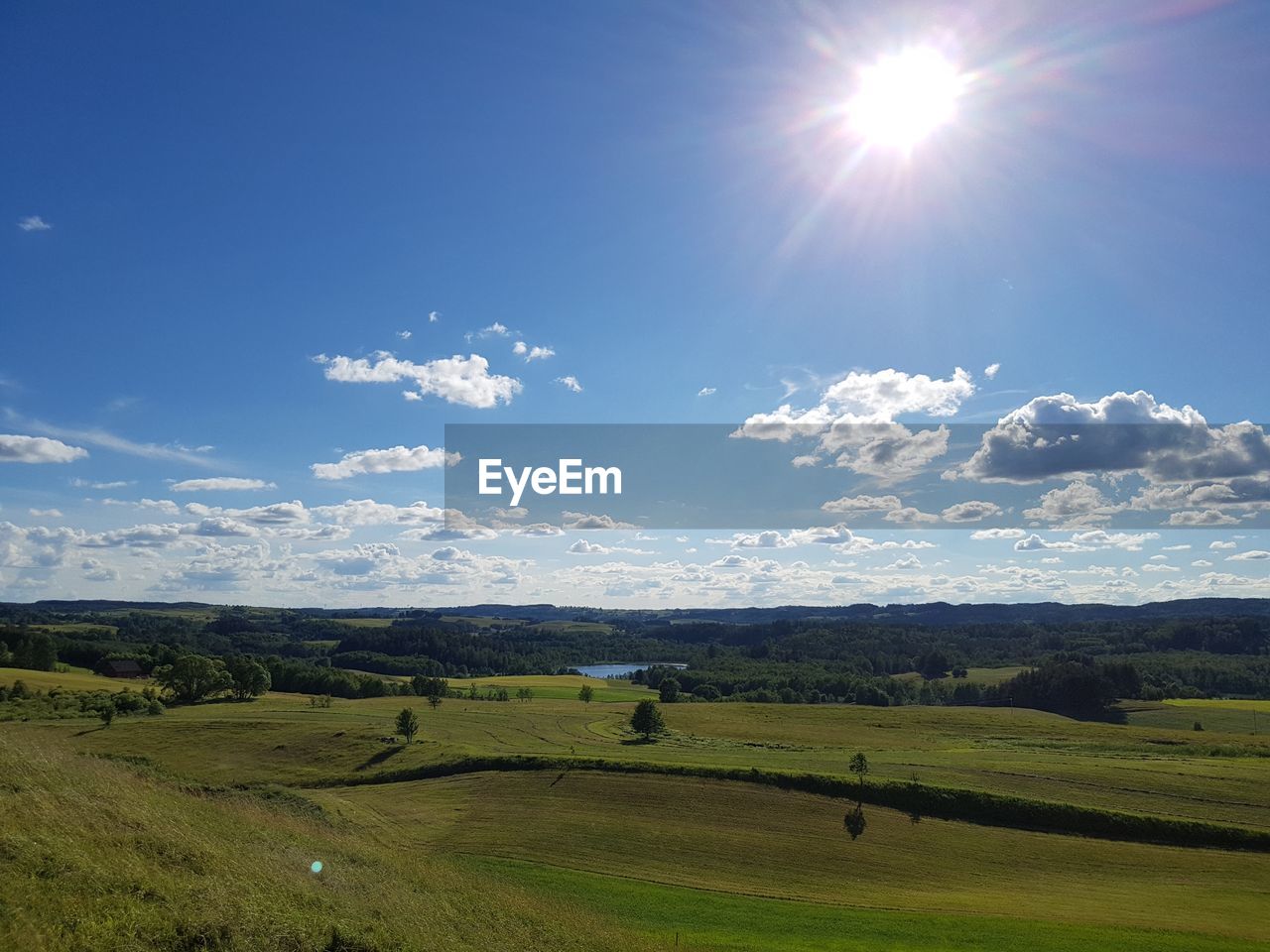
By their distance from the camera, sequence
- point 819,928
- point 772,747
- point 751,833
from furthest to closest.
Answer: point 772,747
point 751,833
point 819,928

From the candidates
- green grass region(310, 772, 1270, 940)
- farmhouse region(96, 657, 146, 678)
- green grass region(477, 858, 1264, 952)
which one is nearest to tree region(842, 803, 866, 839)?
green grass region(310, 772, 1270, 940)

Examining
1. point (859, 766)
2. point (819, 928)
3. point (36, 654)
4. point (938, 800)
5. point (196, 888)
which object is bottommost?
point (938, 800)

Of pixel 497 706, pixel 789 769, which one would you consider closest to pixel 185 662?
pixel 497 706

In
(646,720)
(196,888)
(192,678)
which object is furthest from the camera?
(192,678)

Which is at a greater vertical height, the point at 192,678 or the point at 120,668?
the point at 192,678

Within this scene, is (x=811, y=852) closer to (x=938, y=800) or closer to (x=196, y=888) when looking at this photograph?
(x=938, y=800)

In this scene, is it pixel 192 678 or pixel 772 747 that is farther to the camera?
pixel 192 678

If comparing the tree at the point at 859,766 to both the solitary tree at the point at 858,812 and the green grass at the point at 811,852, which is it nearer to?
the solitary tree at the point at 858,812

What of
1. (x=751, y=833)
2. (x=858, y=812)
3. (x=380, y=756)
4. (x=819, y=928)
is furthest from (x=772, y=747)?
(x=819, y=928)
